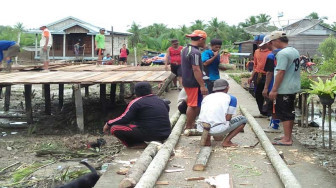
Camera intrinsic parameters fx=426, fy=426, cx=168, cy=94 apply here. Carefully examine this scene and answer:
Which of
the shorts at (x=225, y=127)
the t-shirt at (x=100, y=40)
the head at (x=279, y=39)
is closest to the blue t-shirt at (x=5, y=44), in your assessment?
the t-shirt at (x=100, y=40)

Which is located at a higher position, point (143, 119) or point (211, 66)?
point (211, 66)

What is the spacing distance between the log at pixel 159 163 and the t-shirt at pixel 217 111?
23.5 inches

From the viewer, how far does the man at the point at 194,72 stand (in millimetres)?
6543

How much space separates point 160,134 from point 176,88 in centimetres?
861

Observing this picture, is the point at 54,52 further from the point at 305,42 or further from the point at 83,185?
the point at 83,185

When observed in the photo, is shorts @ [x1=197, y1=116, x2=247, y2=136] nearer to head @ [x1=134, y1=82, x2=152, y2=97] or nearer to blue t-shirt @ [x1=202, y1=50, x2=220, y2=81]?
head @ [x1=134, y1=82, x2=152, y2=97]

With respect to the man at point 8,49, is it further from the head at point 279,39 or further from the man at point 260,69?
the head at point 279,39

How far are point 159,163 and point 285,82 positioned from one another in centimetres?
253

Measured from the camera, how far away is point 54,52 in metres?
33.3

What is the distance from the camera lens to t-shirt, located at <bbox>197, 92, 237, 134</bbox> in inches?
225

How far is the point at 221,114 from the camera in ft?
18.9

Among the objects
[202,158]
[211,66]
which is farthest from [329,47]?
[202,158]

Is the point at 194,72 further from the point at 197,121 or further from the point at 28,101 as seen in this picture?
the point at 28,101

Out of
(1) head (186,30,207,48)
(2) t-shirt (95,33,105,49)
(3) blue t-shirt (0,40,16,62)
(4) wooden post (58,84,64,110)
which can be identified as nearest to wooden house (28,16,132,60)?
(2) t-shirt (95,33,105,49)
